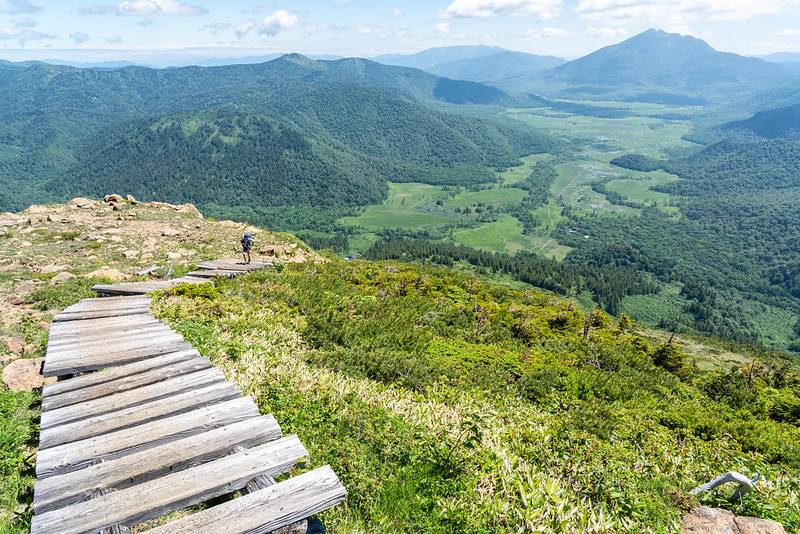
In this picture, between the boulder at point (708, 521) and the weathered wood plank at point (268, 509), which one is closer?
the weathered wood plank at point (268, 509)

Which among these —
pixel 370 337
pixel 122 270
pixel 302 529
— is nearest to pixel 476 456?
pixel 302 529

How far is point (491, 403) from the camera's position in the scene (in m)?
8.96

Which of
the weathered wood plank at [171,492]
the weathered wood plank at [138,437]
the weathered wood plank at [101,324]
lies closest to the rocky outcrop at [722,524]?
the weathered wood plank at [171,492]

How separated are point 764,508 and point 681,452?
2.54m

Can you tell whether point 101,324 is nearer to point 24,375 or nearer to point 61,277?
point 24,375

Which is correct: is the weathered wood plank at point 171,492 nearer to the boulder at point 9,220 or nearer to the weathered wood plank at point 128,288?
the weathered wood plank at point 128,288

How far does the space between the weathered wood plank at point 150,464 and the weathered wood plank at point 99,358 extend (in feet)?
8.52

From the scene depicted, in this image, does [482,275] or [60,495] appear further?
[482,275]

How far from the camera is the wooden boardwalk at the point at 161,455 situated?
9.78ft

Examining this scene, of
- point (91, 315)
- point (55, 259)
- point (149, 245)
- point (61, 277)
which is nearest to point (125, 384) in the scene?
point (91, 315)

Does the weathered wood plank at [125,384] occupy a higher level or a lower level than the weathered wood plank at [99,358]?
higher

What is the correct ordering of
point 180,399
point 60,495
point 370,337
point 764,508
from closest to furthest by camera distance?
point 60,495, point 180,399, point 764,508, point 370,337

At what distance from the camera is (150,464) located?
345cm

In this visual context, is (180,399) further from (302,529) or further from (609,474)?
(609,474)
